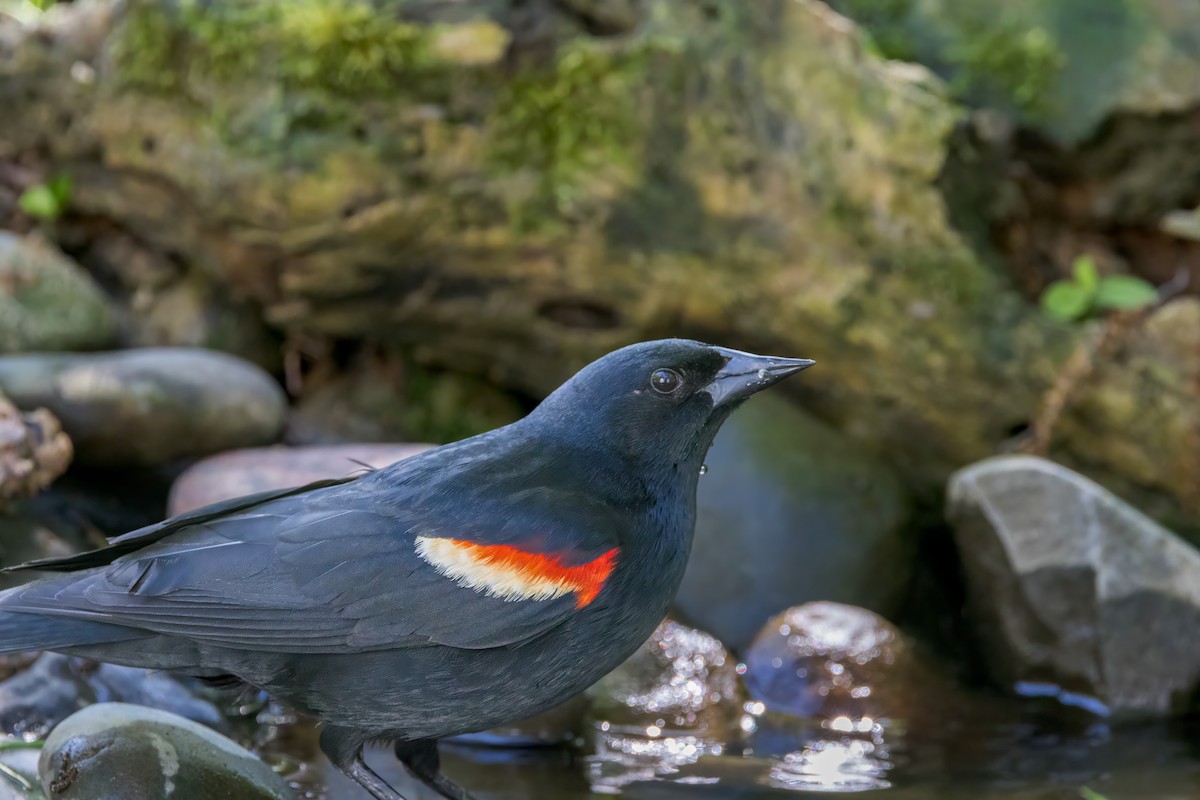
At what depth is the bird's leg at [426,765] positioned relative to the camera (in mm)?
3391

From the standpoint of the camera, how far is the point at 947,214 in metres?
5.82

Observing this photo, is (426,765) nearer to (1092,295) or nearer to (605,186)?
(605,186)

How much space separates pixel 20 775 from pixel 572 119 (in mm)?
3508

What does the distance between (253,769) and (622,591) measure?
1.24 m

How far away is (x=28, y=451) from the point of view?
459cm

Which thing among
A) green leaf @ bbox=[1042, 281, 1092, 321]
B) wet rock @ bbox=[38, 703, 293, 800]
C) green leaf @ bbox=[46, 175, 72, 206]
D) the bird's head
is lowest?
wet rock @ bbox=[38, 703, 293, 800]

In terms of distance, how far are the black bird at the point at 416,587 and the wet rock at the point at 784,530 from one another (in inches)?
91.5

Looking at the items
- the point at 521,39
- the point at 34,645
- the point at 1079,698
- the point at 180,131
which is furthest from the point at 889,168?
the point at 34,645

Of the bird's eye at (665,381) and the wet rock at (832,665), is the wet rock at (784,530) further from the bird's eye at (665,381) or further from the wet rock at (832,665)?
the bird's eye at (665,381)

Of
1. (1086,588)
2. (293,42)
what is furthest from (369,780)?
(293,42)

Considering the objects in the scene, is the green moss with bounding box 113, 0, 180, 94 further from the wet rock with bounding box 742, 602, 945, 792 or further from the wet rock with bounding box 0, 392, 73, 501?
the wet rock with bounding box 742, 602, 945, 792

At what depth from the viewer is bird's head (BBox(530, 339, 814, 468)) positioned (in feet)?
10.6

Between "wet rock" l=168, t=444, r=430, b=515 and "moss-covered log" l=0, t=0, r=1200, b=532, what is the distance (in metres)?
0.95

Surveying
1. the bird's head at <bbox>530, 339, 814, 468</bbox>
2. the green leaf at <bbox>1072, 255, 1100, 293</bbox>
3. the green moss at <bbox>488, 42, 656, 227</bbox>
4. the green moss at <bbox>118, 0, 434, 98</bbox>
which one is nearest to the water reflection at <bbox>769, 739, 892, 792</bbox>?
the bird's head at <bbox>530, 339, 814, 468</bbox>
